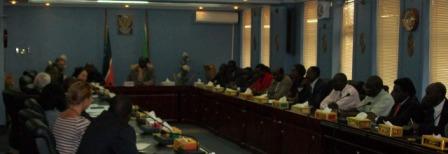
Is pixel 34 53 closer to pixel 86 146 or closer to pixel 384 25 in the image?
pixel 384 25

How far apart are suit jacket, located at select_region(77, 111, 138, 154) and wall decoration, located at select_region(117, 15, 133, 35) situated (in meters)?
11.9

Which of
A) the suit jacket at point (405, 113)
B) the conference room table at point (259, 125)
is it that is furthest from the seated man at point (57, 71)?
the suit jacket at point (405, 113)

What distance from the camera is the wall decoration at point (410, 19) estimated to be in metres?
8.82

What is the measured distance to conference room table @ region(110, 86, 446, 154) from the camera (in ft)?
19.9

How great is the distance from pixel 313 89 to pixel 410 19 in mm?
1658

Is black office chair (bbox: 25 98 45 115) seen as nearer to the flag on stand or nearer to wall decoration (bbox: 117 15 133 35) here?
the flag on stand

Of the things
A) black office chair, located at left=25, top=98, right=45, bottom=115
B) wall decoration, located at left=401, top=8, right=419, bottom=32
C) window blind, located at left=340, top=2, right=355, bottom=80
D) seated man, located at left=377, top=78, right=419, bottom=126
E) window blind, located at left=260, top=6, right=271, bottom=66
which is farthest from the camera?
window blind, located at left=260, top=6, right=271, bottom=66

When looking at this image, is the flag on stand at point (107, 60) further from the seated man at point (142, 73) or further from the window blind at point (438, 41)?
the window blind at point (438, 41)

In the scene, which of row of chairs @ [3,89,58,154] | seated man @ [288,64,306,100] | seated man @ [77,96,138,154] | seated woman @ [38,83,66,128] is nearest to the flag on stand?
row of chairs @ [3,89,58,154]

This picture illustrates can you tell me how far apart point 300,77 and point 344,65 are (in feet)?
5.55

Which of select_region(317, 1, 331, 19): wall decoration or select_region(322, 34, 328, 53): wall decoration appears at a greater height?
select_region(317, 1, 331, 19): wall decoration

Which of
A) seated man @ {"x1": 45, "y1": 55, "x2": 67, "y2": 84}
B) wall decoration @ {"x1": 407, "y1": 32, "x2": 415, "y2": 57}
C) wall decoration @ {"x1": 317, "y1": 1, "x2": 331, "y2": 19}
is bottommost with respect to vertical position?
seated man @ {"x1": 45, "y1": 55, "x2": 67, "y2": 84}

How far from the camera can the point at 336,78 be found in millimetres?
8164

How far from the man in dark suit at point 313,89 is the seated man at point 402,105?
163cm
